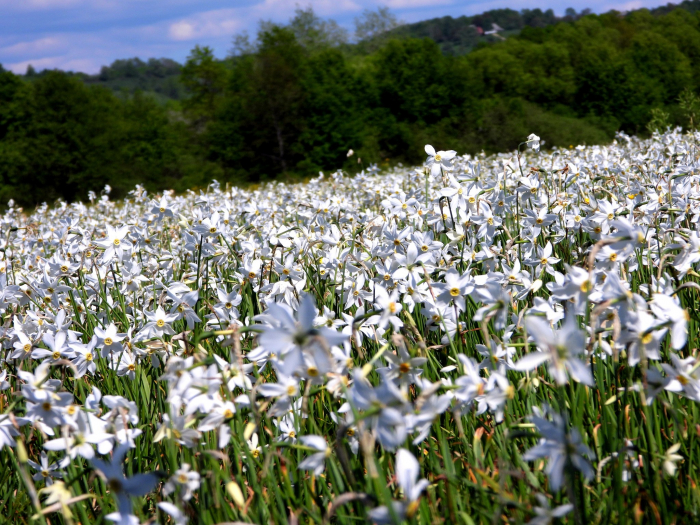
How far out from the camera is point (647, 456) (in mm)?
1895

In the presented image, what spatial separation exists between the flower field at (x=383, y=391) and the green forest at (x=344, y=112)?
29.5 meters

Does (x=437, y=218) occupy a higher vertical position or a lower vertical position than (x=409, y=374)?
higher

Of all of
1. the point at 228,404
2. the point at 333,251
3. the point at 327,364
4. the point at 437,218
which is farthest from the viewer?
the point at 437,218

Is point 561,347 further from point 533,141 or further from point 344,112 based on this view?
point 344,112

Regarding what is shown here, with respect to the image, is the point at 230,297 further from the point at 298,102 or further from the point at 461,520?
the point at 298,102

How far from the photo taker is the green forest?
1553 inches

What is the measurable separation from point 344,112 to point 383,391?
44620 mm

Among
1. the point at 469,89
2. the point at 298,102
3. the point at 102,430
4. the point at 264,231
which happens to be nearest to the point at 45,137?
the point at 298,102

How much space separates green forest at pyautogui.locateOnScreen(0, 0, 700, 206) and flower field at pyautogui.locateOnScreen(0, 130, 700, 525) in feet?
96.9

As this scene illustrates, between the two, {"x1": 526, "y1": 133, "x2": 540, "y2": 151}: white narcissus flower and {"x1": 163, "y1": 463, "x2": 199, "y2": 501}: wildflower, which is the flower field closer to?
{"x1": 163, "y1": 463, "x2": 199, "y2": 501}: wildflower

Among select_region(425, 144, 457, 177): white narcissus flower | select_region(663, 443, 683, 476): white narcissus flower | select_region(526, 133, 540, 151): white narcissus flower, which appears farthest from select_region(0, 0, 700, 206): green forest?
select_region(663, 443, 683, 476): white narcissus flower

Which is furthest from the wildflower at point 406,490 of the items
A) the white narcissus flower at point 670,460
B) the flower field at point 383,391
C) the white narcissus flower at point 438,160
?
the white narcissus flower at point 438,160

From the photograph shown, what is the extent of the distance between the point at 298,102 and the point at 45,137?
1863cm

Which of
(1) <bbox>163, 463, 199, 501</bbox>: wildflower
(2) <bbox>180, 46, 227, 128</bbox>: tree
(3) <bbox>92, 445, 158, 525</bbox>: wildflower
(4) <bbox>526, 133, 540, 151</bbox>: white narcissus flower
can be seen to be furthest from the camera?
(2) <bbox>180, 46, 227, 128</bbox>: tree
